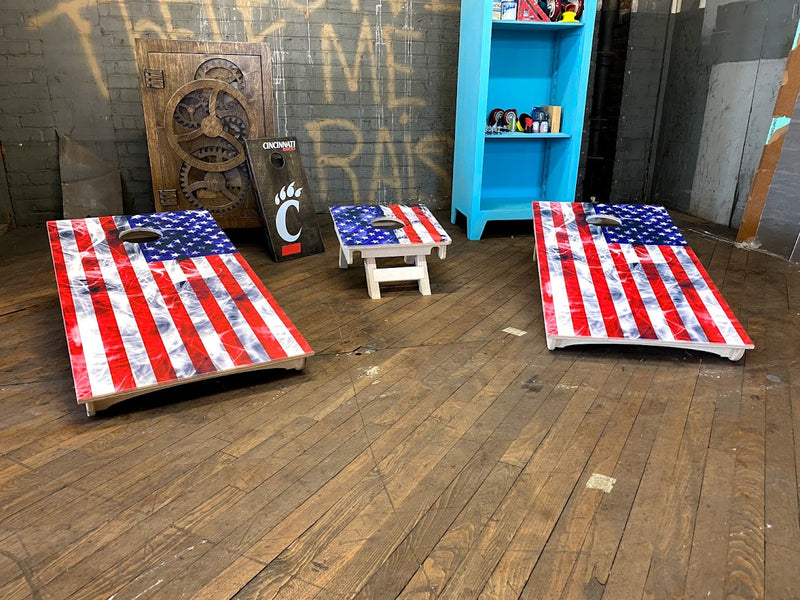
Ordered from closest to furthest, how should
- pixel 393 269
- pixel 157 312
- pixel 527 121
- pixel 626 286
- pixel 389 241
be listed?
pixel 157 312
pixel 626 286
pixel 389 241
pixel 393 269
pixel 527 121

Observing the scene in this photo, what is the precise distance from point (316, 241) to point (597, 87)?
300 centimetres

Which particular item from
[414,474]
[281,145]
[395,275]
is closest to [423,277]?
[395,275]

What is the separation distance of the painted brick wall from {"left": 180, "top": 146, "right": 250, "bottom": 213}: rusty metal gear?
91 cm

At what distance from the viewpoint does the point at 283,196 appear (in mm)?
Answer: 3834

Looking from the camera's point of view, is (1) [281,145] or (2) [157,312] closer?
(2) [157,312]

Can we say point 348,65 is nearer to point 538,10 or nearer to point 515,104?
point 515,104

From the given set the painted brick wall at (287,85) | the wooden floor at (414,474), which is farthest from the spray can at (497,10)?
the wooden floor at (414,474)

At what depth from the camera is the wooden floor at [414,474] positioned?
4.77ft

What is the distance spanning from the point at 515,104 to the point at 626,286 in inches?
94.6

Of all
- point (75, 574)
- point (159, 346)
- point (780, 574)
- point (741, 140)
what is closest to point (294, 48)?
point (159, 346)

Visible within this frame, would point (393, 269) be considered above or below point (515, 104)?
below

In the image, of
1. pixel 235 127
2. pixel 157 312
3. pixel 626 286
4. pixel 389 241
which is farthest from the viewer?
pixel 235 127

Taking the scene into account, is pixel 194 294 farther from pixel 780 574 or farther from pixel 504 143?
pixel 504 143

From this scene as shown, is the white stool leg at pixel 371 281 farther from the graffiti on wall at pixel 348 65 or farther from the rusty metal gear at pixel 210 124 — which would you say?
the graffiti on wall at pixel 348 65
